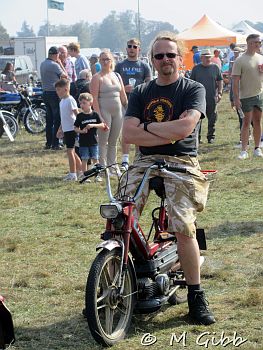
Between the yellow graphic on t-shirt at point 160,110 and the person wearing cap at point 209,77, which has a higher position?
Result: the yellow graphic on t-shirt at point 160,110

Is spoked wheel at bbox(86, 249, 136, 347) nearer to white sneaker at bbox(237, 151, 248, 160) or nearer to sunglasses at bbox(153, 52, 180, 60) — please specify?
sunglasses at bbox(153, 52, 180, 60)

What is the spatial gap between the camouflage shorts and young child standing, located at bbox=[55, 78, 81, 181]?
243 inches

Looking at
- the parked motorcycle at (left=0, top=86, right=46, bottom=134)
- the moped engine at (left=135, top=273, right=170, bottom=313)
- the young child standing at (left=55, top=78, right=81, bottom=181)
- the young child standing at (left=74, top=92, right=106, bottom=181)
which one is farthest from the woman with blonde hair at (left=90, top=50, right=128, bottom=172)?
the parked motorcycle at (left=0, top=86, right=46, bottom=134)

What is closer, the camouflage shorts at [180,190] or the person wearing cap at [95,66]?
the camouflage shorts at [180,190]

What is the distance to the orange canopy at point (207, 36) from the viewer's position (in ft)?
127

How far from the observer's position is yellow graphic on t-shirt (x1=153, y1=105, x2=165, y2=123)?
5.14 metres

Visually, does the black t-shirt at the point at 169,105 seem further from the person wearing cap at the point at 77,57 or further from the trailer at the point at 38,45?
the trailer at the point at 38,45

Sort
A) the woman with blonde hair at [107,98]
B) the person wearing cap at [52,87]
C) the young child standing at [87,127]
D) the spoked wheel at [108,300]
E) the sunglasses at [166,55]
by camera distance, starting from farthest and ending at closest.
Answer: the person wearing cap at [52,87] → the woman with blonde hair at [107,98] → the young child standing at [87,127] → the sunglasses at [166,55] → the spoked wheel at [108,300]

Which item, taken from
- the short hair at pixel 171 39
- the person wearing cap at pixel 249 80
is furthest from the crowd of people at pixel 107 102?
the short hair at pixel 171 39

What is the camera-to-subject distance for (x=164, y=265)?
5.25 meters

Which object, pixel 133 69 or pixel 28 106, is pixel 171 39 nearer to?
pixel 133 69

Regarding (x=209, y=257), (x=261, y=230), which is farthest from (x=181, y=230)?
(x=261, y=230)

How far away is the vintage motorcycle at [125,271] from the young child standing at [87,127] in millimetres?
5569
